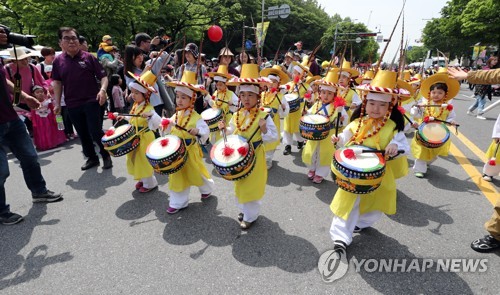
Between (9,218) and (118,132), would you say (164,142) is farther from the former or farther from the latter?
(9,218)

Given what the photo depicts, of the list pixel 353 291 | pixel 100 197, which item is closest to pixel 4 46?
pixel 100 197

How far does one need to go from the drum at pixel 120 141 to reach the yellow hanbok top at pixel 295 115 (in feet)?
9.63

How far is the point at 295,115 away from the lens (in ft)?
18.7

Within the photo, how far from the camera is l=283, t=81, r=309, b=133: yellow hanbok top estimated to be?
5688 millimetres

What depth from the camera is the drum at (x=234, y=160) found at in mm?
2754

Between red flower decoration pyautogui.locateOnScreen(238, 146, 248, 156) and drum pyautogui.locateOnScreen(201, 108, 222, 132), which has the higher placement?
red flower decoration pyautogui.locateOnScreen(238, 146, 248, 156)

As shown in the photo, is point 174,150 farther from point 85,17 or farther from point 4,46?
point 85,17

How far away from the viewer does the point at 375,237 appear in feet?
9.84

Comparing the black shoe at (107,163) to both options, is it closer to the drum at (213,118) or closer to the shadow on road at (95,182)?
the shadow on road at (95,182)

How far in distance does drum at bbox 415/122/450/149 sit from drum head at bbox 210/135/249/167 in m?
2.73

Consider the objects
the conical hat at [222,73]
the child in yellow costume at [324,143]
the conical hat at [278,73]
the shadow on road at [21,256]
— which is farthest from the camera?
the conical hat at [222,73]

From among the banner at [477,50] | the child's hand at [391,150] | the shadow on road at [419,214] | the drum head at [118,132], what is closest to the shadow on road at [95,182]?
the drum head at [118,132]

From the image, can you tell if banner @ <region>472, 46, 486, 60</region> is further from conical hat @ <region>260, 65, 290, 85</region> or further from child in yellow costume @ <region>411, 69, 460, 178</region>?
conical hat @ <region>260, 65, 290, 85</region>

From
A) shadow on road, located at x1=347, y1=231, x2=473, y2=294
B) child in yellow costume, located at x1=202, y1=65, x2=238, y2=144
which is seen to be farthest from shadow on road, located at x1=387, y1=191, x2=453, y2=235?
child in yellow costume, located at x1=202, y1=65, x2=238, y2=144
